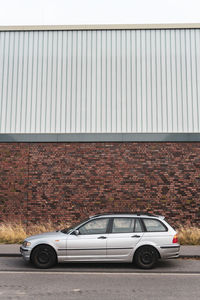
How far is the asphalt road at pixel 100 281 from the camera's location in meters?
5.86

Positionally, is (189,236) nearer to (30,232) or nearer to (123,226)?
(123,226)

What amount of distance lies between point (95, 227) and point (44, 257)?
1523 millimetres

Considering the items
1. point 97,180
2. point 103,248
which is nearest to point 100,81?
point 97,180

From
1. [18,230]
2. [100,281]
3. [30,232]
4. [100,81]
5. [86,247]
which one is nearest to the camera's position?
[100,281]

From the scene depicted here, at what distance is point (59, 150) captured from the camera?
14.0 metres

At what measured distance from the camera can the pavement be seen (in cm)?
941

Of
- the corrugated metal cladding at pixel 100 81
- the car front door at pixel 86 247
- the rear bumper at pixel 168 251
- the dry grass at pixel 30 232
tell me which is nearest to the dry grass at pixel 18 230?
the dry grass at pixel 30 232

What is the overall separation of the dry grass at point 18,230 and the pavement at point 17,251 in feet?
2.33

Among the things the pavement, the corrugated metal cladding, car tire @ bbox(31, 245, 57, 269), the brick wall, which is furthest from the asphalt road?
the corrugated metal cladding

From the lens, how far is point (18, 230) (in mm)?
12688

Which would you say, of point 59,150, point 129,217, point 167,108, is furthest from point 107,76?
point 129,217

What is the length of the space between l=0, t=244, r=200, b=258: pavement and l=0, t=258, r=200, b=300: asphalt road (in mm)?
551

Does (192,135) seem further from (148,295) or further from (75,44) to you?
(148,295)

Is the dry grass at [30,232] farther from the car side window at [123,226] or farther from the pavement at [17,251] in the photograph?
the car side window at [123,226]
